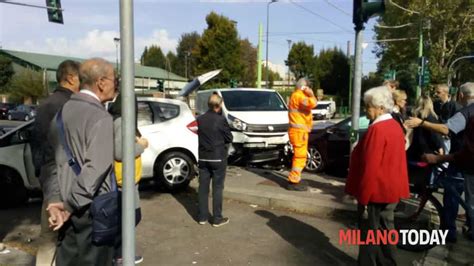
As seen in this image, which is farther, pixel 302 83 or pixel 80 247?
pixel 302 83

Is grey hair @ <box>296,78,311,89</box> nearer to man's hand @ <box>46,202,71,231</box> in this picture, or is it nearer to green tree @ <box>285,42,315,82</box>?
man's hand @ <box>46,202,71,231</box>

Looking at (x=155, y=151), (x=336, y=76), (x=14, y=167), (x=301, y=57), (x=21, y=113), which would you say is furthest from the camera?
(x=301, y=57)

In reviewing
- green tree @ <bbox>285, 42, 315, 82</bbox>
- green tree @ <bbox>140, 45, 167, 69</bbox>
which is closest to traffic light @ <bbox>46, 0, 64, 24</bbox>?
green tree @ <bbox>285, 42, 315, 82</bbox>

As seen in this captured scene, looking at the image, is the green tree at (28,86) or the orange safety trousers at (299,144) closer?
the orange safety trousers at (299,144)

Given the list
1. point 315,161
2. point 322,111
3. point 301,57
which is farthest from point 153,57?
point 315,161

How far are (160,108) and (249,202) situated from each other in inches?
96.2

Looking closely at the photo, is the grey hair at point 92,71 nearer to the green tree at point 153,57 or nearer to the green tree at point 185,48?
the green tree at point 185,48

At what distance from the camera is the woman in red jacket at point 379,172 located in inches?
154

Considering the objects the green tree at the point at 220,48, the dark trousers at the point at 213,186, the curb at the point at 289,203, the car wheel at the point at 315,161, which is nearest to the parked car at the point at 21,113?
the green tree at the point at 220,48

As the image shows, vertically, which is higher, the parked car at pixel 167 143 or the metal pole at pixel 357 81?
the metal pole at pixel 357 81

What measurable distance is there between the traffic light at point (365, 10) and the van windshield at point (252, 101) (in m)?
5.70

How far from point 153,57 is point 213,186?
117 metres

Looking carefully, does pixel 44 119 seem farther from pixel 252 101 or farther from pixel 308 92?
pixel 252 101

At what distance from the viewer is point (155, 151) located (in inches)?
308
